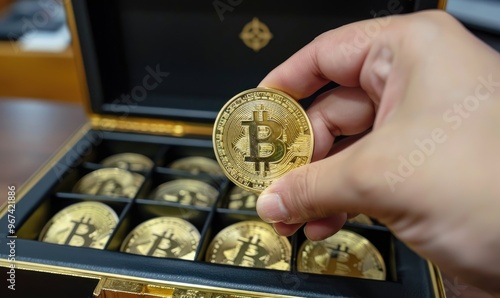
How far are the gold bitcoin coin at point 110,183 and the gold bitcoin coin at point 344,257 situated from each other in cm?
50

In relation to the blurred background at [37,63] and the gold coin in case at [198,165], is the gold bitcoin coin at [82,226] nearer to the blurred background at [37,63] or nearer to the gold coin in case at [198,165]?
the gold coin in case at [198,165]

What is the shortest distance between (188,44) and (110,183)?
0.45 m

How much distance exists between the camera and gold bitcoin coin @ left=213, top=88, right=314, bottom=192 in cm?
90

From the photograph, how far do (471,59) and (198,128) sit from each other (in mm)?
856

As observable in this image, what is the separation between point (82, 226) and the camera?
1133 millimetres

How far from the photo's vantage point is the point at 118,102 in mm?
1381

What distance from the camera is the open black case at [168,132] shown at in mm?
903

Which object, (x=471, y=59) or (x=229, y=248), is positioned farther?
(x=229, y=248)

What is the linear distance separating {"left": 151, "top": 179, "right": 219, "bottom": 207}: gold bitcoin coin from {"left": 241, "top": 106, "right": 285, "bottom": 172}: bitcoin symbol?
1.12ft

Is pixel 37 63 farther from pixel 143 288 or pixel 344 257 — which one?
pixel 344 257

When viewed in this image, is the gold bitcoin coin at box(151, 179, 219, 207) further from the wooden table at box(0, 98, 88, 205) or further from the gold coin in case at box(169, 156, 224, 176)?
the wooden table at box(0, 98, 88, 205)

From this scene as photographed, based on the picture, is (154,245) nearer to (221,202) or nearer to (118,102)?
(221,202)

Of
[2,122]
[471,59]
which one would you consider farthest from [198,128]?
[471,59]

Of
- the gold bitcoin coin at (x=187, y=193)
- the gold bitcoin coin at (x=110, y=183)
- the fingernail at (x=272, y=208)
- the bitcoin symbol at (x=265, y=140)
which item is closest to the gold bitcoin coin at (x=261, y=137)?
the bitcoin symbol at (x=265, y=140)
